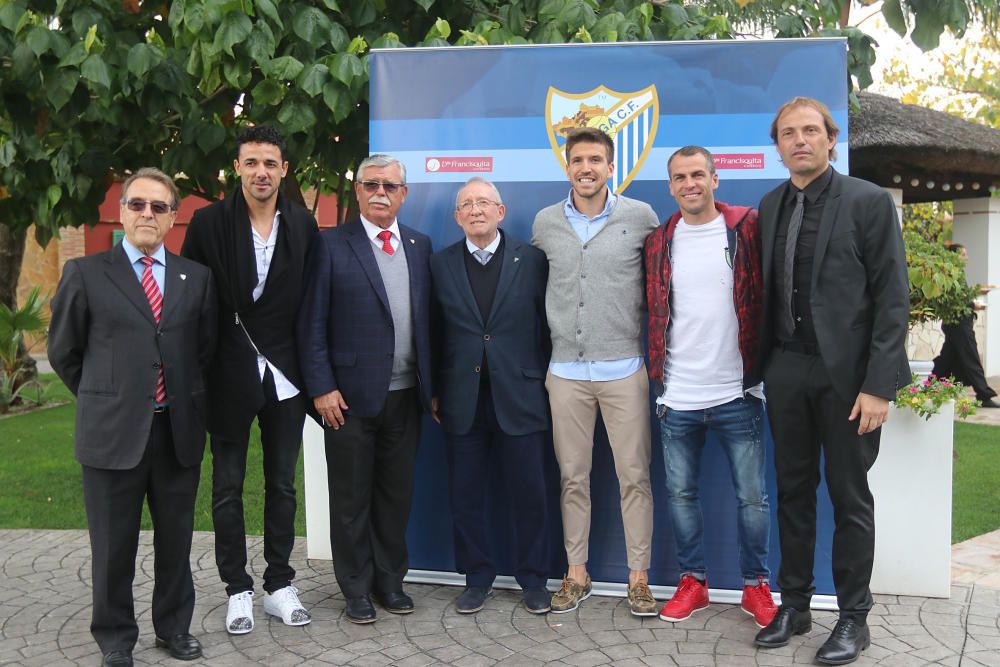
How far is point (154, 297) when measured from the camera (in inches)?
144

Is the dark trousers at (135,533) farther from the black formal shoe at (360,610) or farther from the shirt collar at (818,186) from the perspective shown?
the shirt collar at (818,186)

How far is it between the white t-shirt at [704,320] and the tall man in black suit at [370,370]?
1172 millimetres

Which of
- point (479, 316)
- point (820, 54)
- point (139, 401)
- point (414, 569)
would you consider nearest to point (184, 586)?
point (139, 401)

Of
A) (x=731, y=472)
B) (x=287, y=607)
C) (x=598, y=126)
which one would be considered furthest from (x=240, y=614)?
(x=598, y=126)

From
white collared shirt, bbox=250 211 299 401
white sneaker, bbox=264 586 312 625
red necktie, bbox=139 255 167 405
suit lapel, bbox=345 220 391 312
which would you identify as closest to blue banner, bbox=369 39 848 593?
suit lapel, bbox=345 220 391 312

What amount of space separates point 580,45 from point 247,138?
1.70m

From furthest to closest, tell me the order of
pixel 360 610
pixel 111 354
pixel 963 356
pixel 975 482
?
pixel 963 356
pixel 975 482
pixel 360 610
pixel 111 354

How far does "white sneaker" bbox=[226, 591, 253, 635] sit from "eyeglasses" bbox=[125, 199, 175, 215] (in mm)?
1790

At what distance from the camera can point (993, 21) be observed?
29.2 ft

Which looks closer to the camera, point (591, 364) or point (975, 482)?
point (591, 364)

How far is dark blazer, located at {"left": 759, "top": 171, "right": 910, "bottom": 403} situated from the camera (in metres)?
3.53

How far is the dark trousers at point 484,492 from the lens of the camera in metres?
4.33

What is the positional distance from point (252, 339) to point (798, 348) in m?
2.35

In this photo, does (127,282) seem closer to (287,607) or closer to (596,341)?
(287,607)
